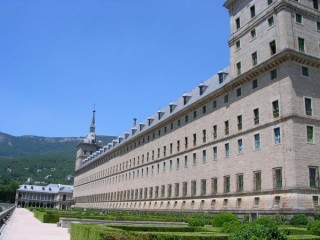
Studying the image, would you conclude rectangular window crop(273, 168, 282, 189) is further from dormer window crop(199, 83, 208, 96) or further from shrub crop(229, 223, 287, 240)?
shrub crop(229, 223, 287, 240)

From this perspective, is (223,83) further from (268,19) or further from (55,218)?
(55,218)

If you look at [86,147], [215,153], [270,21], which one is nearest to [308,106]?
[270,21]

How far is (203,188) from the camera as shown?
4597 centimetres

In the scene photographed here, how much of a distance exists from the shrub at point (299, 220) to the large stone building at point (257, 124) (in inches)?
52.1

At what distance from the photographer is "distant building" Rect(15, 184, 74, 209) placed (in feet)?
567

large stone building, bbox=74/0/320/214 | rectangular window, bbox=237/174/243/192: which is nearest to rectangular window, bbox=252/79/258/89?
large stone building, bbox=74/0/320/214

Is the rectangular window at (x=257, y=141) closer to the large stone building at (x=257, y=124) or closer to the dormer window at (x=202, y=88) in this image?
the large stone building at (x=257, y=124)

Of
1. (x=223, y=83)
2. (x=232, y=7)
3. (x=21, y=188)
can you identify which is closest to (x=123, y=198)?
(x=223, y=83)

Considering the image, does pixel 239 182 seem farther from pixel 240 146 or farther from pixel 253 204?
pixel 240 146

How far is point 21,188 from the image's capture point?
6860 inches

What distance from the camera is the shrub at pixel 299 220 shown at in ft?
90.8

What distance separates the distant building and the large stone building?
13359cm

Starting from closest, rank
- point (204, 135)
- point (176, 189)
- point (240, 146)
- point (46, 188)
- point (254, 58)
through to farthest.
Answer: point (254, 58), point (240, 146), point (204, 135), point (176, 189), point (46, 188)

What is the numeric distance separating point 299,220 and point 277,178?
5.78 m
